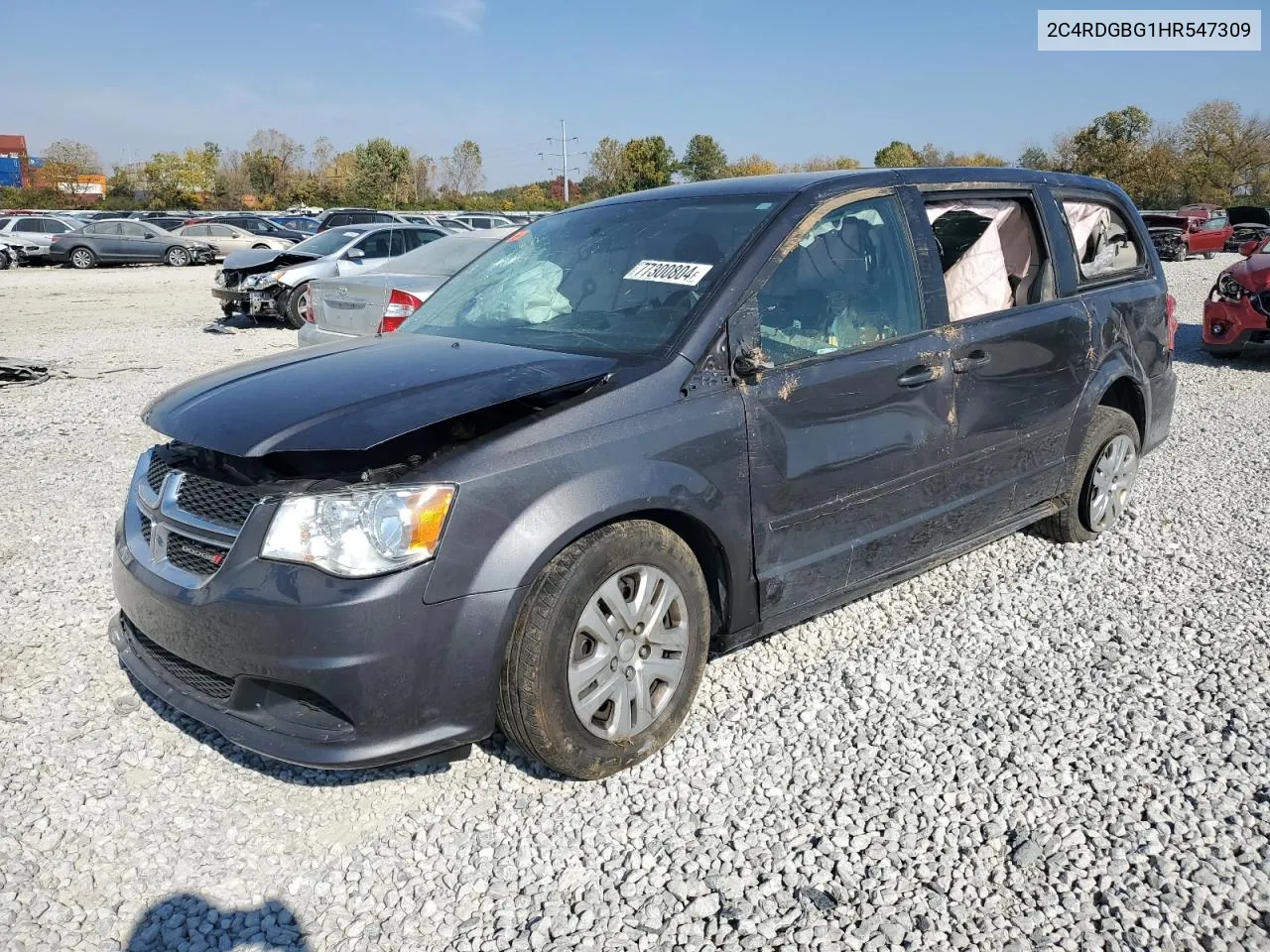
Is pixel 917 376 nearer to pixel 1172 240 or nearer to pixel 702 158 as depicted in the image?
pixel 1172 240

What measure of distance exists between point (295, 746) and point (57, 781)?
3.45ft

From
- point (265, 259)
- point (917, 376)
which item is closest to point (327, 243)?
point (265, 259)

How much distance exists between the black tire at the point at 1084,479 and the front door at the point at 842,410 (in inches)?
49.3

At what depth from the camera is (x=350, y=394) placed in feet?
9.32

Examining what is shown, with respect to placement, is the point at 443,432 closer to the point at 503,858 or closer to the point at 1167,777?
the point at 503,858

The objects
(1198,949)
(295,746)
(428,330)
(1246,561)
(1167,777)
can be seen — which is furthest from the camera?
(1246,561)

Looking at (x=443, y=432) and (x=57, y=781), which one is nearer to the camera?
(x=443, y=432)

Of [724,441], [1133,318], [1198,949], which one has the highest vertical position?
[1133,318]

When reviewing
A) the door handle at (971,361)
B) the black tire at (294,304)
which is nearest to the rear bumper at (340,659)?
the door handle at (971,361)

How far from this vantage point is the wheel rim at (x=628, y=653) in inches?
111

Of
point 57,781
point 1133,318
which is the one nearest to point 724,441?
point 57,781

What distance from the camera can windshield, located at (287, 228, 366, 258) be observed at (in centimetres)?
1475

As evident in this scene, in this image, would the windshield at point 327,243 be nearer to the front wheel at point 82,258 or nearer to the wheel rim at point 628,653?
the wheel rim at point 628,653

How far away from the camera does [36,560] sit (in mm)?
4898
